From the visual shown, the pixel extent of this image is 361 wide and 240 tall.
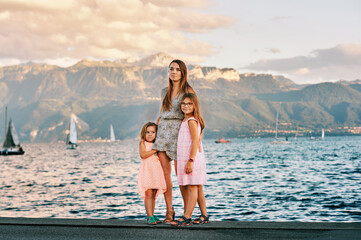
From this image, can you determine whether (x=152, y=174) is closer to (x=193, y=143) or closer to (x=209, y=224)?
(x=193, y=143)

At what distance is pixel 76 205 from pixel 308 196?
14.4 m

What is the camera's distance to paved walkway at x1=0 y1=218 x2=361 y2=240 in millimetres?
6371

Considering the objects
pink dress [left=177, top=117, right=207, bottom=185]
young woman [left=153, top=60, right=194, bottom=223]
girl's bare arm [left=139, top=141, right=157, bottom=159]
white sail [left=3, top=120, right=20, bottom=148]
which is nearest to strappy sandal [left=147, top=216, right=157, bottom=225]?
young woman [left=153, top=60, right=194, bottom=223]

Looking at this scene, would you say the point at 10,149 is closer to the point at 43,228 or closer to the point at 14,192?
the point at 14,192

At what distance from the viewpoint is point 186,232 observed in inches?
265

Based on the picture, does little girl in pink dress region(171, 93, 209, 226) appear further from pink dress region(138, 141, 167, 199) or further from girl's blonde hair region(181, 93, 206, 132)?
pink dress region(138, 141, 167, 199)

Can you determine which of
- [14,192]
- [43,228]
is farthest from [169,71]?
[14,192]

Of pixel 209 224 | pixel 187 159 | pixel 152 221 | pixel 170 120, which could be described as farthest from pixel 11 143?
pixel 209 224

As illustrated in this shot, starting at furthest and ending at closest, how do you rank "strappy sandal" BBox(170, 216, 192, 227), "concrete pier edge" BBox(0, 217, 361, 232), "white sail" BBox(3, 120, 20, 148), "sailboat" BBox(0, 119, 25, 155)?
"sailboat" BBox(0, 119, 25, 155), "white sail" BBox(3, 120, 20, 148), "strappy sandal" BBox(170, 216, 192, 227), "concrete pier edge" BBox(0, 217, 361, 232)

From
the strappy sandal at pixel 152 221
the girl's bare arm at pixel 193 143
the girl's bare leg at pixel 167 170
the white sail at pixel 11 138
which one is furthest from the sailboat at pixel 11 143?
the girl's bare arm at pixel 193 143

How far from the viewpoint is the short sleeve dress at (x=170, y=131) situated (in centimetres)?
759

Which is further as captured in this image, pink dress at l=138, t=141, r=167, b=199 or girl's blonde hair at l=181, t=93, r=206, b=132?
pink dress at l=138, t=141, r=167, b=199

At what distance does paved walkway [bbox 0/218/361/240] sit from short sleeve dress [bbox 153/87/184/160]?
119 cm

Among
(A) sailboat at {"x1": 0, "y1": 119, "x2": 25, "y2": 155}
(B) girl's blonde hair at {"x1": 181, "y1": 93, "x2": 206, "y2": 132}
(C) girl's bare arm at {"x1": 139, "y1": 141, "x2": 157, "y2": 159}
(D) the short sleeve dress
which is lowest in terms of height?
(A) sailboat at {"x1": 0, "y1": 119, "x2": 25, "y2": 155}
